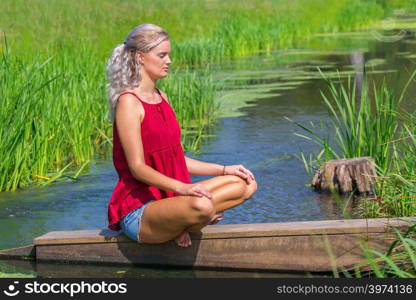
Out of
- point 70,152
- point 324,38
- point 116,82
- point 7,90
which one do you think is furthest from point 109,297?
point 324,38

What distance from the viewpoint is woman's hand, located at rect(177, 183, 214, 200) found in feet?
12.1

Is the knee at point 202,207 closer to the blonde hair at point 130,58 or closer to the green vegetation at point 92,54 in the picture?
the blonde hair at point 130,58

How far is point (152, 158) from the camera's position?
3.90 m

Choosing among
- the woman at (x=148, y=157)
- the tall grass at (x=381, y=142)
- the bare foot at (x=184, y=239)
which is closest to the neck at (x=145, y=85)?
the woman at (x=148, y=157)

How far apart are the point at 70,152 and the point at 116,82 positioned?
10.7 feet

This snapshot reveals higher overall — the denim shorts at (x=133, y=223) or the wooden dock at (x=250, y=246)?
the denim shorts at (x=133, y=223)

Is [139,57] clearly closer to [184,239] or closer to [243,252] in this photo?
[184,239]

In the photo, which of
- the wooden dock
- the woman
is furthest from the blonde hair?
the wooden dock

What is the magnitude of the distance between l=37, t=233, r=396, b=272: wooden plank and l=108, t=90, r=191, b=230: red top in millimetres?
217

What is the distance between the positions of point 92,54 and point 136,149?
4952 millimetres

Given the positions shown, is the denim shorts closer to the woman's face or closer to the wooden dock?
the wooden dock

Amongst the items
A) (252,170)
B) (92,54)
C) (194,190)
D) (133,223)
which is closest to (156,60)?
(194,190)

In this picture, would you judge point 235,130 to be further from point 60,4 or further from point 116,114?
point 60,4

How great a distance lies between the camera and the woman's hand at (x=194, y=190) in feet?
12.1
